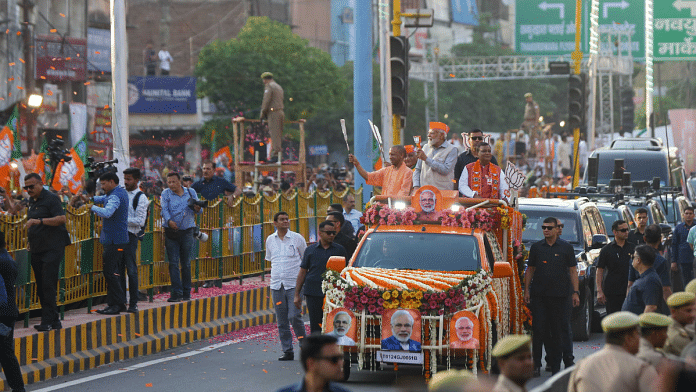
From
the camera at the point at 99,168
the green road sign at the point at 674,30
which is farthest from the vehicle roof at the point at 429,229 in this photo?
the green road sign at the point at 674,30

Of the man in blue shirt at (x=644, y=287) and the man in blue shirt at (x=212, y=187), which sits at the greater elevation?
the man in blue shirt at (x=212, y=187)

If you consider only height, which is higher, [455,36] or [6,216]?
[455,36]

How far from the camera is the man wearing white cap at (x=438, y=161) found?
13312 mm

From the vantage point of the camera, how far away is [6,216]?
12.6 meters

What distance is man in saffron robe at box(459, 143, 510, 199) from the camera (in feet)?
42.8

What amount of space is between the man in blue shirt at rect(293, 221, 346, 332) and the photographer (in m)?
2.57

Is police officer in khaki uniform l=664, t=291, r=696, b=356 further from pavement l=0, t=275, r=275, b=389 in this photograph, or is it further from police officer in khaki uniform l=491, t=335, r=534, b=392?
pavement l=0, t=275, r=275, b=389

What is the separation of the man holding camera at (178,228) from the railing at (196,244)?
0.21 meters

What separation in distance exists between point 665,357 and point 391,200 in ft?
20.6

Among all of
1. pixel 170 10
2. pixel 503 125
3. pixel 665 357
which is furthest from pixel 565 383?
pixel 503 125

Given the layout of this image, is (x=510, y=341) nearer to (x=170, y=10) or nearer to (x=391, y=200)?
(x=391, y=200)

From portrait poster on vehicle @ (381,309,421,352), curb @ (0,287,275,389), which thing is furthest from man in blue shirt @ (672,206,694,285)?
portrait poster on vehicle @ (381,309,421,352)

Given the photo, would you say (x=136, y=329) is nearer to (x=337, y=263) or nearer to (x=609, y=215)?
(x=337, y=263)

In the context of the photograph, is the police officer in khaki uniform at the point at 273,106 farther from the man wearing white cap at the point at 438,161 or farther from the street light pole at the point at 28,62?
the street light pole at the point at 28,62
